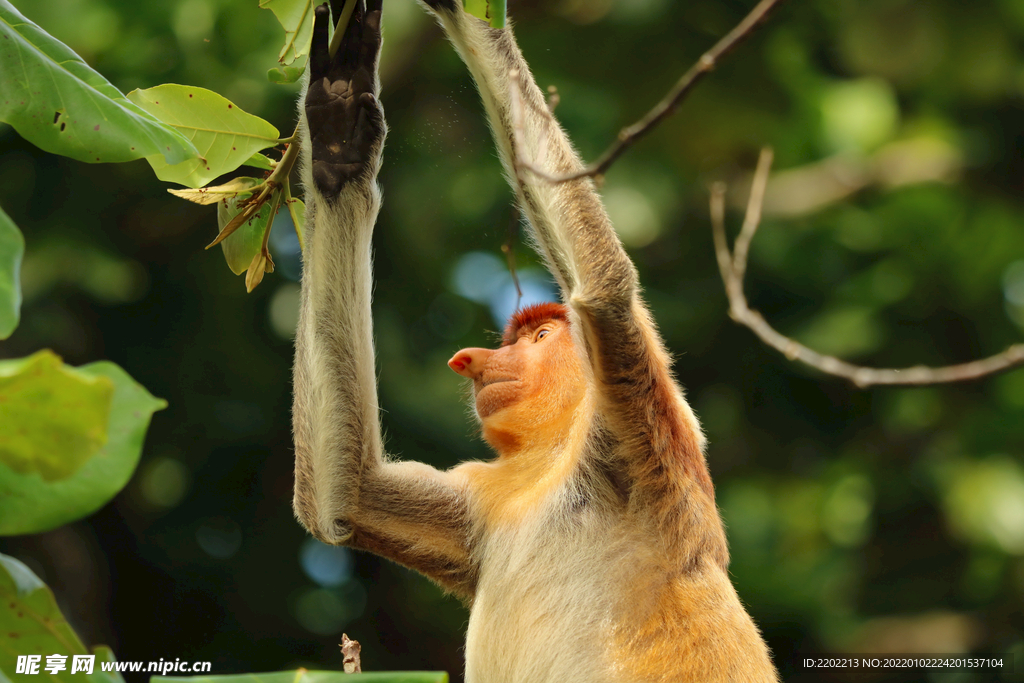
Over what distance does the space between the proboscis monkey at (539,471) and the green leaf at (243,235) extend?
40 cm

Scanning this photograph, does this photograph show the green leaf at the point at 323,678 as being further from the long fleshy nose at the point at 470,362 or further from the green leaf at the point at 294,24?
the long fleshy nose at the point at 470,362

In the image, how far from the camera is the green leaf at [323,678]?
136cm

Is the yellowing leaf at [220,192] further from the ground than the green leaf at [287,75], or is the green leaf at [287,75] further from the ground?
the green leaf at [287,75]

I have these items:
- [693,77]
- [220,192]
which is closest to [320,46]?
[220,192]

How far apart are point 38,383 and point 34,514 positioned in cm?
29

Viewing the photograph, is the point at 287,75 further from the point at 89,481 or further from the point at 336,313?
the point at 89,481

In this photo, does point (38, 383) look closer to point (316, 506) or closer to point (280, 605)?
point (316, 506)

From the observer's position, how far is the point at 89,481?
4.20 ft

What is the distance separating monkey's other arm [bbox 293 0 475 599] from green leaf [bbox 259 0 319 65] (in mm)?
59

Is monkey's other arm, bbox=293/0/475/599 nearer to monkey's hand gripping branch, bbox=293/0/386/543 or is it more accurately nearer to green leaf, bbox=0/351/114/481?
monkey's hand gripping branch, bbox=293/0/386/543

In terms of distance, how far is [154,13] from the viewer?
A: 7.91 m

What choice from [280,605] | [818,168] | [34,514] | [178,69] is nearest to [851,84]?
[818,168]

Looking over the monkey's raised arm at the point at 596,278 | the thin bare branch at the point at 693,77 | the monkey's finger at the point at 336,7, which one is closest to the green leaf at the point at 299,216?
the monkey's finger at the point at 336,7

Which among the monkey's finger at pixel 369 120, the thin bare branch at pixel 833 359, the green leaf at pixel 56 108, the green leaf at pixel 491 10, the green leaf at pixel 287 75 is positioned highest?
the green leaf at pixel 287 75
